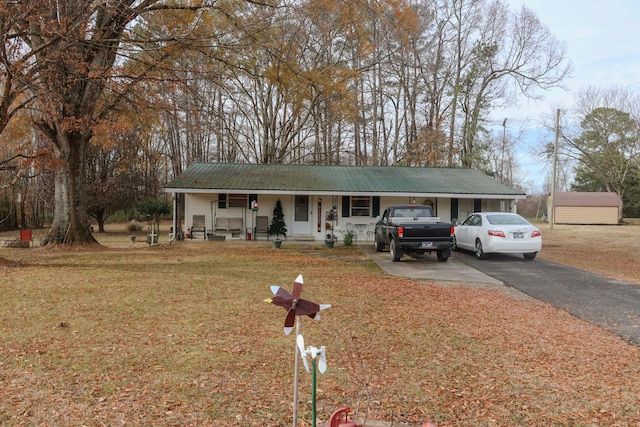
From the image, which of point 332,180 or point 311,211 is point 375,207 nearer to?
point 332,180

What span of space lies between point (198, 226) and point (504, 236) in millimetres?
12581

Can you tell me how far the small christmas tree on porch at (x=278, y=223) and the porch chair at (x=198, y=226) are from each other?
288 cm

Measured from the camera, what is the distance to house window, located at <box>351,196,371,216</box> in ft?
65.9

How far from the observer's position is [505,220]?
13961 mm

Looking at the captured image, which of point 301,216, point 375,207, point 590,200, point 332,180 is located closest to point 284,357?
point 301,216

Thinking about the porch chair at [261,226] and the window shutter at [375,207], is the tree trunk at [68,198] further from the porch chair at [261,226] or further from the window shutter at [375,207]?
the window shutter at [375,207]

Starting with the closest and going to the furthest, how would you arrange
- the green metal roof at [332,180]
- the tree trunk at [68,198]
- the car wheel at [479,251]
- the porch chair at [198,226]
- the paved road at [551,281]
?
the paved road at [551,281]
the car wheel at [479,251]
the tree trunk at [68,198]
the green metal roof at [332,180]
the porch chair at [198,226]

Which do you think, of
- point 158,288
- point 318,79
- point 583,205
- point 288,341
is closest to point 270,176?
point 318,79

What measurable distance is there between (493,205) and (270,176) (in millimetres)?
10714

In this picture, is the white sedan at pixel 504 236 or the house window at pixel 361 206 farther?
the house window at pixel 361 206

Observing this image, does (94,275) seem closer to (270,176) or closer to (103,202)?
(270,176)

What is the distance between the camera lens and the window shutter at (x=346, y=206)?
20.0m

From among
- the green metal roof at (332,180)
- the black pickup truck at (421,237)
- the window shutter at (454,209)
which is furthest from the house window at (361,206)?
the black pickup truck at (421,237)

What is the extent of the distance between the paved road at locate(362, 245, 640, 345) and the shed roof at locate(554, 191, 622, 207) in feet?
99.5
